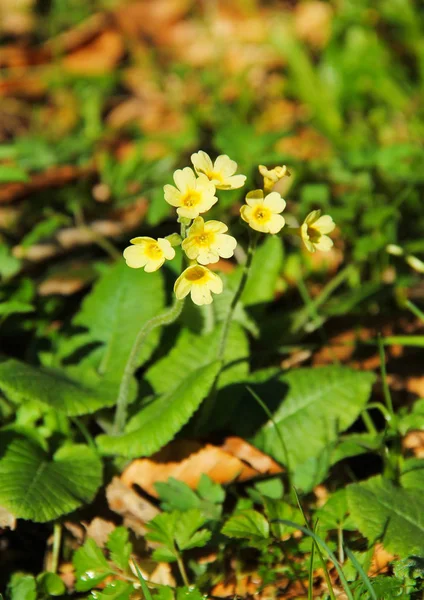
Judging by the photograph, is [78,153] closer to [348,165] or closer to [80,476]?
[348,165]

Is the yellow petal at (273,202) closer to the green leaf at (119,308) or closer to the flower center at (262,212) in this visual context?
the flower center at (262,212)

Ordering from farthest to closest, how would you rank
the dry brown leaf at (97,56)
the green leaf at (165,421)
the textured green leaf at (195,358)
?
the dry brown leaf at (97,56) → the textured green leaf at (195,358) → the green leaf at (165,421)

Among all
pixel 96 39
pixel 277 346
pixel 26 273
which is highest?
pixel 96 39

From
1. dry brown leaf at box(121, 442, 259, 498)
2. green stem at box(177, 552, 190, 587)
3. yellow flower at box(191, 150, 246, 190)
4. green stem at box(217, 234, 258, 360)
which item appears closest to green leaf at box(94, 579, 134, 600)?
green stem at box(177, 552, 190, 587)

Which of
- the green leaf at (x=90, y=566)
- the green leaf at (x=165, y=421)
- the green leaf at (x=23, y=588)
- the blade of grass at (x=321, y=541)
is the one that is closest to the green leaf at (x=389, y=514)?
the blade of grass at (x=321, y=541)

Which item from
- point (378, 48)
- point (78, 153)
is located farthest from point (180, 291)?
point (378, 48)

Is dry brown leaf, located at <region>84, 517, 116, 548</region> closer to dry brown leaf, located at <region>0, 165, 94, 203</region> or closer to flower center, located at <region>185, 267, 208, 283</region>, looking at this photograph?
flower center, located at <region>185, 267, 208, 283</region>

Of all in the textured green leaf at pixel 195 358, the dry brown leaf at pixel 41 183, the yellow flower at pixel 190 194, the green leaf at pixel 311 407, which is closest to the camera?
the yellow flower at pixel 190 194
